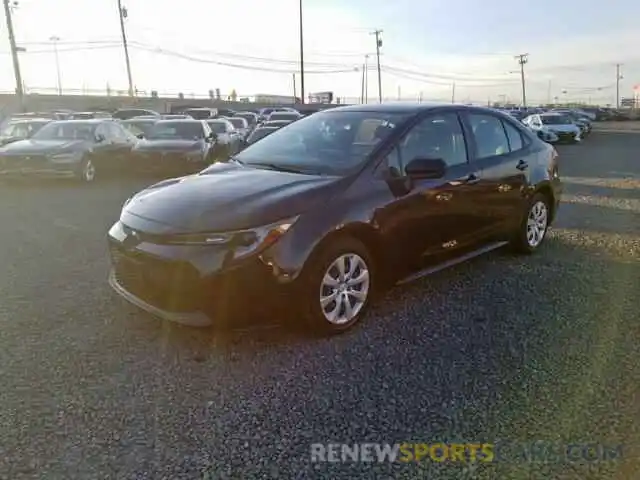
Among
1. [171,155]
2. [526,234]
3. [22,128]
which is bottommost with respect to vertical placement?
[526,234]

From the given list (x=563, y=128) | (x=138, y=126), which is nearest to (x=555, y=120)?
(x=563, y=128)

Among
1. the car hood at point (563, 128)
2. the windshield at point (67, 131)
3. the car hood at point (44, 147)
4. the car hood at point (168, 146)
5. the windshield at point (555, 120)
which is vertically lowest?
the car hood at point (563, 128)

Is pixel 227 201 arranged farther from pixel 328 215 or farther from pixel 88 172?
pixel 88 172

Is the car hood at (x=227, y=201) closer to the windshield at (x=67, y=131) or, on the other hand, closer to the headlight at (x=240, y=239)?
the headlight at (x=240, y=239)

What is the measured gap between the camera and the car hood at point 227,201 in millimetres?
3545

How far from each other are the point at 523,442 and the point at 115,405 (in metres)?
2.05

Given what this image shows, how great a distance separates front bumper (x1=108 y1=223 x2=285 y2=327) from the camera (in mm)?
3441

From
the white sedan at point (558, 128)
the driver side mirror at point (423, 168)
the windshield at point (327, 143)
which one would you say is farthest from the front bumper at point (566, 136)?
the driver side mirror at point (423, 168)

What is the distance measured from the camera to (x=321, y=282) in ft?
12.2

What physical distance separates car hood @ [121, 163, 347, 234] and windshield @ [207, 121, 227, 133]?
45.4 feet

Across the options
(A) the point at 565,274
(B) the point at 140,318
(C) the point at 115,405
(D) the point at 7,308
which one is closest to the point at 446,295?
(A) the point at 565,274

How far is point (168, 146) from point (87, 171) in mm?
1959

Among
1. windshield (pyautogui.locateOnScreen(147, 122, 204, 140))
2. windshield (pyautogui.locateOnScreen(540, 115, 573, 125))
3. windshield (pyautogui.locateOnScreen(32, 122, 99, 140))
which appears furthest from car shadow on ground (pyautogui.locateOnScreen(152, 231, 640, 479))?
windshield (pyautogui.locateOnScreen(540, 115, 573, 125))

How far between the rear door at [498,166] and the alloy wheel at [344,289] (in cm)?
159
